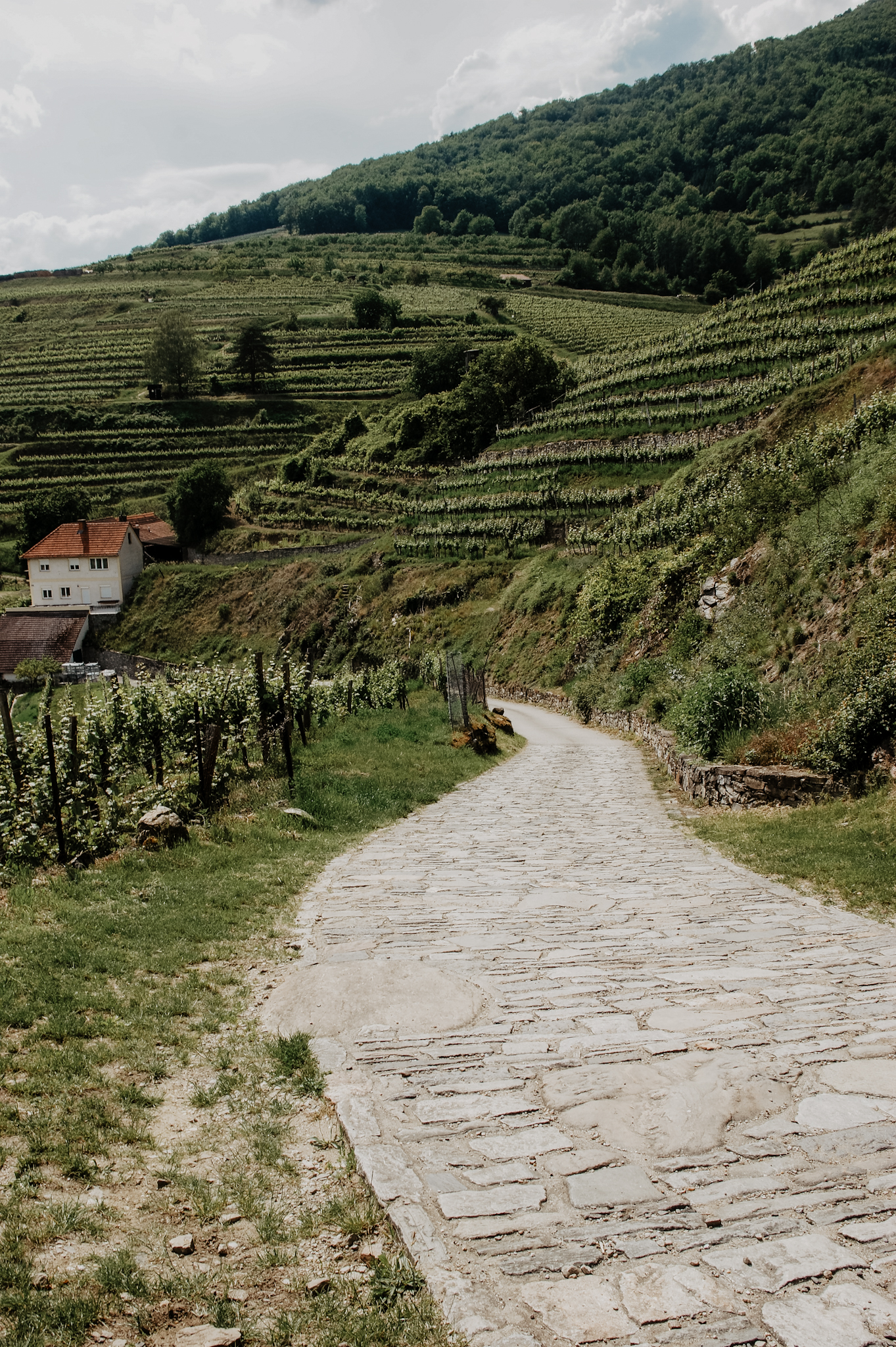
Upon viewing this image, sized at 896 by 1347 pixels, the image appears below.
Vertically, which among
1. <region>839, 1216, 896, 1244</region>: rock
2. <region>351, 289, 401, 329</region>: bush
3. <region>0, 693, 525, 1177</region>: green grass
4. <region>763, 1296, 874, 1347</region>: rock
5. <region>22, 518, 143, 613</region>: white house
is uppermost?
<region>351, 289, 401, 329</region>: bush

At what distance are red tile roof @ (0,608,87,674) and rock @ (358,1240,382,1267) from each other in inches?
2014

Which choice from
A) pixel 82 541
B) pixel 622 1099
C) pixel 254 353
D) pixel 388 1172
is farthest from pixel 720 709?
pixel 254 353

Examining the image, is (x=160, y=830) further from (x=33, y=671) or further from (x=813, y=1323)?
(x=33, y=671)

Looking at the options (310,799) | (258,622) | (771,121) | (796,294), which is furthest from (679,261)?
(310,799)

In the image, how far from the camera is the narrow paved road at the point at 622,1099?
2.52 metres

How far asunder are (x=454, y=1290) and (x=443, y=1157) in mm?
681

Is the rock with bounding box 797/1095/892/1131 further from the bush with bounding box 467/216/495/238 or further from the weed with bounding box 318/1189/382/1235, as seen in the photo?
the bush with bounding box 467/216/495/238

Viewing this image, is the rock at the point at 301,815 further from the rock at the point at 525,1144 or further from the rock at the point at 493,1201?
the rock at the point at 493,1201

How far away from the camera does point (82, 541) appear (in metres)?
54.6

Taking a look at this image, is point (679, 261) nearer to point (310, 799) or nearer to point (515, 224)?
point (515, 224)

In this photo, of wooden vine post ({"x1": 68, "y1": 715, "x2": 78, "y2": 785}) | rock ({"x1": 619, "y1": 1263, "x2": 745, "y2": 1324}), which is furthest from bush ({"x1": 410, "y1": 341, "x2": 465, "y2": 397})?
rock ({"x1": 619, "y1": 1263, "x2": 745, "y2": 1324})

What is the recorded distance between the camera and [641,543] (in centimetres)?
3120

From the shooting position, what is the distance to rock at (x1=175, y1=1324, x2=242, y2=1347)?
8.17 ft

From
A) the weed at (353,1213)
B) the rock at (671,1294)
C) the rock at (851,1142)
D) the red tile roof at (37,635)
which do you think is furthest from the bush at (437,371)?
the rock at (671,1294)
